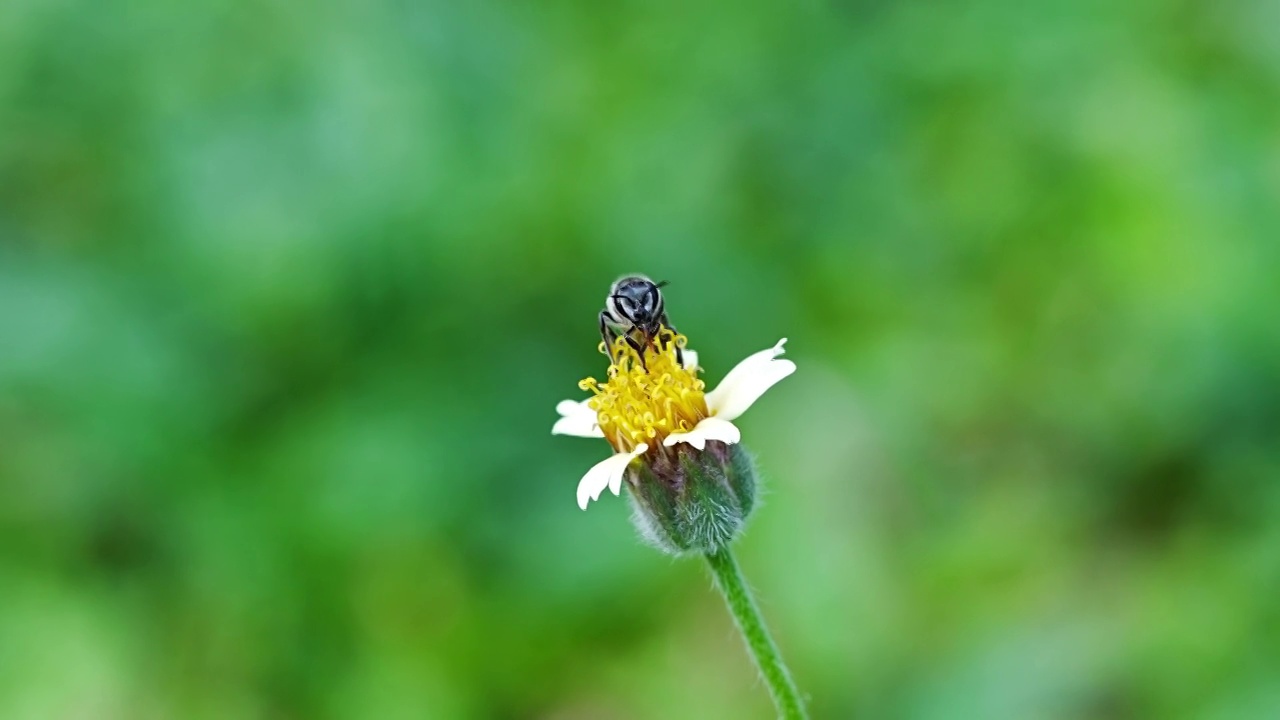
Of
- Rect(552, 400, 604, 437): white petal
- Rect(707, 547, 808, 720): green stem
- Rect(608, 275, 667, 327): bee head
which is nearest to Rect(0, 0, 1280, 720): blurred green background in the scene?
Rect(552, 400, 604, 437): white petal

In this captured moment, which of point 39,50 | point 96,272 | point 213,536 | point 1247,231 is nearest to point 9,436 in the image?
point 96,272

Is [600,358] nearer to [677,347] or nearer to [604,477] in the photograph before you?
[677,347]

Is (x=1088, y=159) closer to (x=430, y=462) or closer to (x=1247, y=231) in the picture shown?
(x=1247, y=231)

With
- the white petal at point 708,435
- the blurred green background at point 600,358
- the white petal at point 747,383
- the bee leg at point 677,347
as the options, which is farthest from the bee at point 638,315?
the blurred green background at point 600,358

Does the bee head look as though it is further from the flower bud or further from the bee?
the flower bud

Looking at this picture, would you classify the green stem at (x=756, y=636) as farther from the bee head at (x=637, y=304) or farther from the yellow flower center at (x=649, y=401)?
the bee head at (x=637, y=304)
